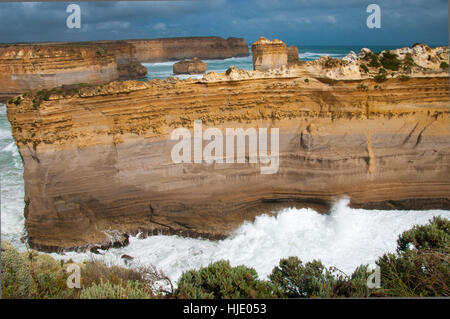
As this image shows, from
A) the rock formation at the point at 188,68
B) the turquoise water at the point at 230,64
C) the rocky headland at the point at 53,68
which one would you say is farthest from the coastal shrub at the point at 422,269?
the rock formation at the point at 188,68

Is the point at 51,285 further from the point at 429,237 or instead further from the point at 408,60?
the point at 408,60

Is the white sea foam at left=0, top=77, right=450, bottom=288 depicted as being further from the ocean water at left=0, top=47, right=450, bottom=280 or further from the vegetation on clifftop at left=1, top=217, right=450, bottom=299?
the vegetation on clifftop at left=1, top=217, right=450, bottom=299

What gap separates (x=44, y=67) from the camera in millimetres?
27297

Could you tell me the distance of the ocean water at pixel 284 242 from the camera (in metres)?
9.18

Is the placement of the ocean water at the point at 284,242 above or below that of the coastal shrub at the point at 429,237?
below

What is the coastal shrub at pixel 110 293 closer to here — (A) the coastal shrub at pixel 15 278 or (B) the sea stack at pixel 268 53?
(A) the coastal shrub at pixel 15 278

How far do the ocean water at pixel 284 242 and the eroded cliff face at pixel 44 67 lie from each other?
62.5 ft

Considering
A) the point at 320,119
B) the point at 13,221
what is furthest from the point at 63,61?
the point at 320,119

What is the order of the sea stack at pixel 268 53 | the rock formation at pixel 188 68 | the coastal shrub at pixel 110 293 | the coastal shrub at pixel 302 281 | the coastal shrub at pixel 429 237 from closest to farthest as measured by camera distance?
the coastal shrub at pixel 110 293
the coastal shrub at pixel 302 281
the coastal shrub at pixel 429 237
the sea stack at pixel 268 53
the rock formation at pixel 188 68

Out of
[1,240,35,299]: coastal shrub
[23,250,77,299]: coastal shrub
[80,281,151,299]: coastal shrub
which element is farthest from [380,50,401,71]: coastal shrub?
[1,240,35,299]: coastal shrub

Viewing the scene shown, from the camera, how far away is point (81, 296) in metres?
5.39

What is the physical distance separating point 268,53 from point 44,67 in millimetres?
17978

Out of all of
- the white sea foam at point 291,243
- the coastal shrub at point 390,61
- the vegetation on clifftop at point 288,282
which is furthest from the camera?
the coastal shrub at point 390,61
